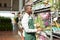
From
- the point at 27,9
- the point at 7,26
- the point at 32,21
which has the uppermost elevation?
the point at 27,9

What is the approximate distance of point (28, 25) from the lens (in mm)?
2930

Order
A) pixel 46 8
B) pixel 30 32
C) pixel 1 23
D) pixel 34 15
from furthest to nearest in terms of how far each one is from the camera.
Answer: pixel 1 23, pixel 34 15, pixel 30 32, pixel 46 8

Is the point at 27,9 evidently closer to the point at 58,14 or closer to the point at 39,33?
the point at 39,33

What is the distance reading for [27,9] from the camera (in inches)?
113

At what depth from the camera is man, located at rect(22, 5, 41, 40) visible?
112 inches

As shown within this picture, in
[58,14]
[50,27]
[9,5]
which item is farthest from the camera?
[9,5]

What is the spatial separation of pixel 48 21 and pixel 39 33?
336 mm

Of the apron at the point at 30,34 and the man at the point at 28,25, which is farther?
the apron at the point at 30,34

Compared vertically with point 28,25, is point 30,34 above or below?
below

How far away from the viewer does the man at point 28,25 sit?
9.33ft

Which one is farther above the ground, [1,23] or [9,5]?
[9,5]

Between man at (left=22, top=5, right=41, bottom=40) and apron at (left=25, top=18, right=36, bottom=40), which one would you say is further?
apron at (left=25, top=18, right=36, bottom=40)

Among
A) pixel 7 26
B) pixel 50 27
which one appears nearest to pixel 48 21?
pixel 50 27

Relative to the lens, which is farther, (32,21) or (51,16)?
(32,21)
